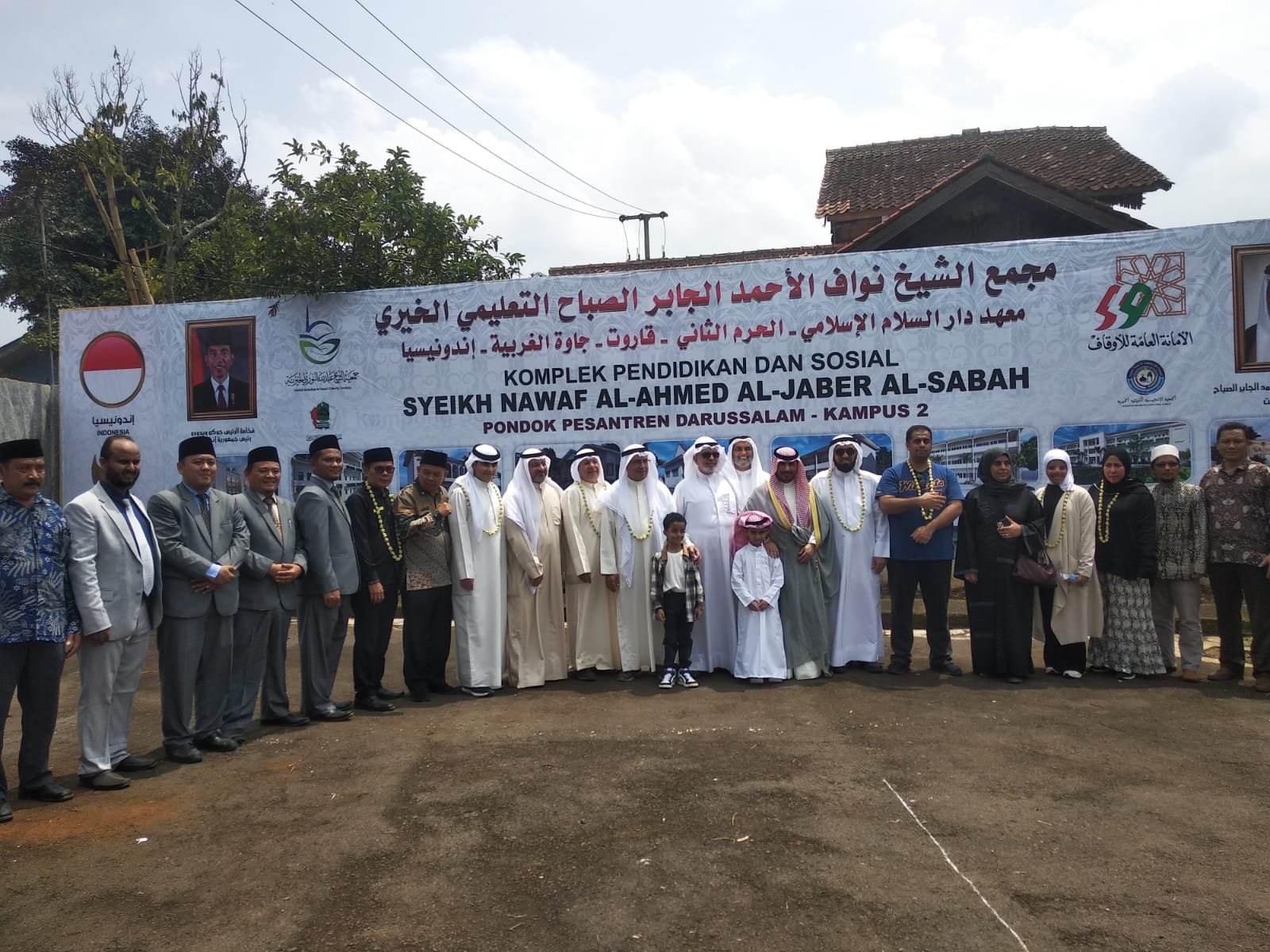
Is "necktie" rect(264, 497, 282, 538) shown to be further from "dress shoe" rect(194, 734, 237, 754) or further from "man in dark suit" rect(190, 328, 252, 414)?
"man in dark suit" rect(190, 328, 252, 414)

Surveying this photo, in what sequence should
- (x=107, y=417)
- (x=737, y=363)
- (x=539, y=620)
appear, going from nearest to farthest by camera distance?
(x=539, y=620), (x=737, y=363), (x=107, y=417)

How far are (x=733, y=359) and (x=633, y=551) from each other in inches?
111

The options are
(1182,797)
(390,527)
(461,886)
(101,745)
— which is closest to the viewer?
(461,886)

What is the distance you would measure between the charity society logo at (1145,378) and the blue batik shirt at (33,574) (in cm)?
748

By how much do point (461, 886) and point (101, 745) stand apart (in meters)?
2.09

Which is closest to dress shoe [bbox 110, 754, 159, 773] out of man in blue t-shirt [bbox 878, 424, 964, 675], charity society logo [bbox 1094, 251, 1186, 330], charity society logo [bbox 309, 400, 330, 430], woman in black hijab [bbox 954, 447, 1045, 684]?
man in blue t-shirt [bbox 878, 424, 964, 675]

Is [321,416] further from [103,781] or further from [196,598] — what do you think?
[103,781]

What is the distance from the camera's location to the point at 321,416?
860cm

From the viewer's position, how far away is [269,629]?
4.79 meters

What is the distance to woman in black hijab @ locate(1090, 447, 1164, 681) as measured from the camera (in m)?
5.47

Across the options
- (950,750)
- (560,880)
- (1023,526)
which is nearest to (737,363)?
(1023,526)

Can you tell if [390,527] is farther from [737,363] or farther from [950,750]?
[737,363]

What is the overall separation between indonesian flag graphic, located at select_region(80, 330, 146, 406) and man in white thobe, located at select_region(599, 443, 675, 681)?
220 inches

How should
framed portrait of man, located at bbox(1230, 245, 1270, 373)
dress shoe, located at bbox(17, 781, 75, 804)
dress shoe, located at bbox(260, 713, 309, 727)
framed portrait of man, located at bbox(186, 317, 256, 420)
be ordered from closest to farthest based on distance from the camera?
dress shoe, located at bbox(17, 781, 75, 804) → dress shoe, located at bbox(260, 713, 309, 727) → framed portrait of man, located at bbox(1230, 245, 1270, 373) → framed portrait of man, located at bbox(186, 317, 256, 420)
